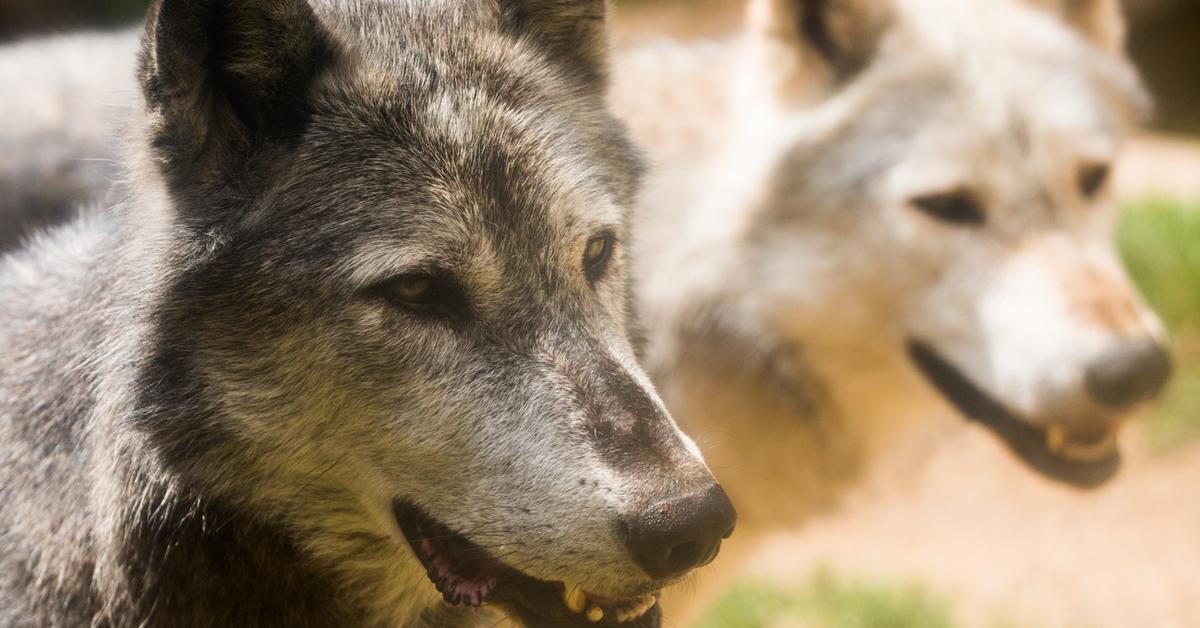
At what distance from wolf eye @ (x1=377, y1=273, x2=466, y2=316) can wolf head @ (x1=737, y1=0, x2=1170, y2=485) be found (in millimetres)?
2184

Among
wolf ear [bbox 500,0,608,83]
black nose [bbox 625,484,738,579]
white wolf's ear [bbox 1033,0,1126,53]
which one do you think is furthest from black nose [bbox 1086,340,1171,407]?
black nose [bbox 625,484,738,579]

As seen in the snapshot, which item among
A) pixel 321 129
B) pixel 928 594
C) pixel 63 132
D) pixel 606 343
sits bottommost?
pixel 928 594

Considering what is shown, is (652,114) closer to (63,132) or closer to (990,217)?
(990,217)

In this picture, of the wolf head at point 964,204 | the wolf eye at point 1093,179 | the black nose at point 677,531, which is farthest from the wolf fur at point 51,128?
the wolf eye at point 1093,179

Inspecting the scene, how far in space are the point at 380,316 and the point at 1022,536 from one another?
467cm

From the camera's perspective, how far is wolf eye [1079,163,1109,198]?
13.5 ft

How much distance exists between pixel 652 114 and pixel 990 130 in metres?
1.25

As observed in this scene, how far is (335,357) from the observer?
229 cm

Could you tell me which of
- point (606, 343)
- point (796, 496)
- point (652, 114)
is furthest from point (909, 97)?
point (606, 343)

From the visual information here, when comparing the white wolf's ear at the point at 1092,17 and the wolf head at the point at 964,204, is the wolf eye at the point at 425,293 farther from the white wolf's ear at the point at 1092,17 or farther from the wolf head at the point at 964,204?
the white wolf's ear at the point at 1092,17

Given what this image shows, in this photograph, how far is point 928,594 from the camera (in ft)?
17.6

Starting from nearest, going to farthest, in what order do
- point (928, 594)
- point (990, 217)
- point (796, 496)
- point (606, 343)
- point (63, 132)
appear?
1. point (606, 343)
2. point (990, 217)
3. point (63, 132)
4. point (796, 496)
5. point (928, 594)

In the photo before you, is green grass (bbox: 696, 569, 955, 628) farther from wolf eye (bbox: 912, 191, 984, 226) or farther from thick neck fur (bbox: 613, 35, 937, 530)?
wolf eye (bbox: 912, 191, 984, 226)

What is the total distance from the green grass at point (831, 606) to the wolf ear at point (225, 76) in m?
3.52
